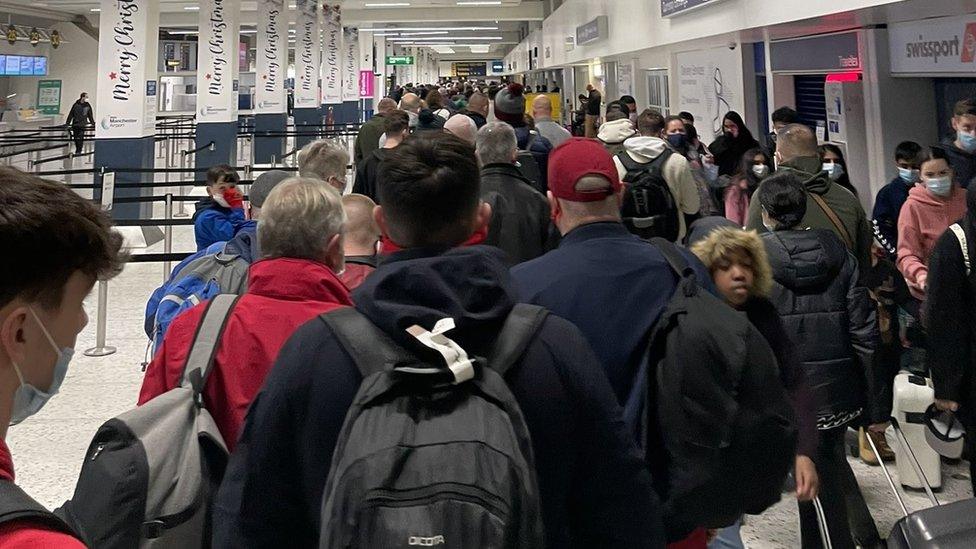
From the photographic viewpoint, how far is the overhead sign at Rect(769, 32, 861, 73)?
8.16m

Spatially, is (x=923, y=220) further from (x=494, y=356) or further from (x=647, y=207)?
(x=494, y=356)

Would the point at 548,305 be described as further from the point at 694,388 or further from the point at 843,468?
the point at 843,468

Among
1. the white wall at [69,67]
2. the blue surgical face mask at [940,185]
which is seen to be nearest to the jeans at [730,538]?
the blue surgical face mask at [940,185]

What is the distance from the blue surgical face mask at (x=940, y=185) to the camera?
4.61 meters

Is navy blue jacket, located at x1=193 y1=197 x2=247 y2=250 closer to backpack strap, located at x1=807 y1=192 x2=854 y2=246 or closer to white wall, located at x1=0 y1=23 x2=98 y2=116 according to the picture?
backpack strap, located at x1=807 y1=192 x2=854 y2=246

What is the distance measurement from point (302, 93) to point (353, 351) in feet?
73.4

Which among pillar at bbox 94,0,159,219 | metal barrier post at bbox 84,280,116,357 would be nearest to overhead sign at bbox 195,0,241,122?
pillar at bbox 94,0,159,219

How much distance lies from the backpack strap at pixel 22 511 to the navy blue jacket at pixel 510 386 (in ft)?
1.69

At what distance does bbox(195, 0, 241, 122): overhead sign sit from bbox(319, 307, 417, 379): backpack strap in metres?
14.4

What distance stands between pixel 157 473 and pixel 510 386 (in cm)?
90

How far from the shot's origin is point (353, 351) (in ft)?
4.54

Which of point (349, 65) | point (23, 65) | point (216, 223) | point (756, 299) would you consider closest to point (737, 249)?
point (756, 299)

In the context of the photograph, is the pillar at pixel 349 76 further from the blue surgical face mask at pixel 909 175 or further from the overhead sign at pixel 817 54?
the blue surgical face mask at pixel 909 175

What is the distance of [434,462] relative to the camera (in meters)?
1.17
